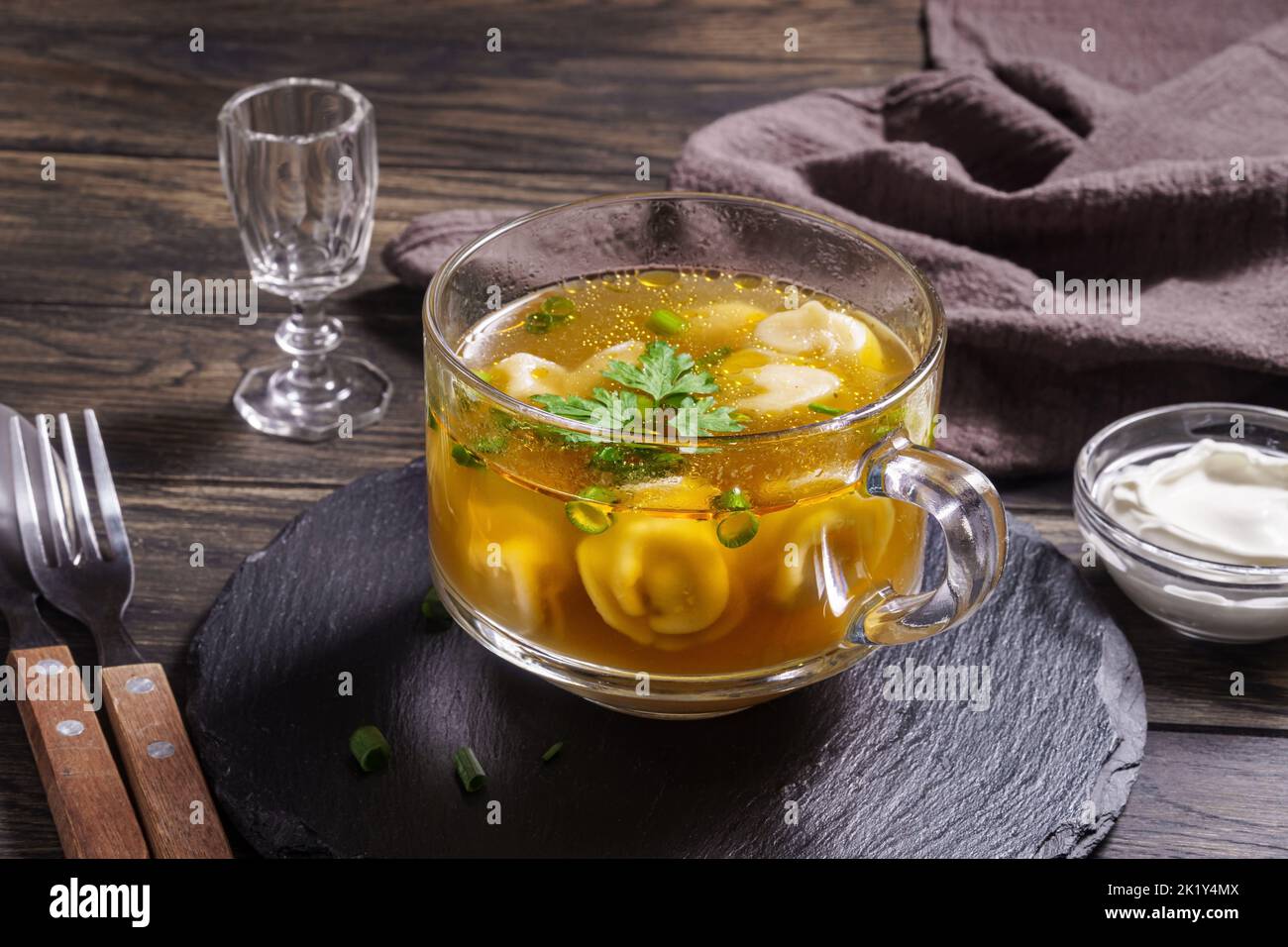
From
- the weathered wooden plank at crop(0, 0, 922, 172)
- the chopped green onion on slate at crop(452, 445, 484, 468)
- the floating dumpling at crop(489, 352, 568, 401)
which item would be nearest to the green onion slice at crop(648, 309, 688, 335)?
the floating dumpling at crop(489, 352, 568, 401)

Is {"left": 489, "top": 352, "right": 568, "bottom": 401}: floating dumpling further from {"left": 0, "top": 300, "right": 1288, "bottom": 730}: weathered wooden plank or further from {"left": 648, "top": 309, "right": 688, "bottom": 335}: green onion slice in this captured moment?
{"left": 0, "top": 300, "right": 1288, "bottom": 730}: weathered wooden plank

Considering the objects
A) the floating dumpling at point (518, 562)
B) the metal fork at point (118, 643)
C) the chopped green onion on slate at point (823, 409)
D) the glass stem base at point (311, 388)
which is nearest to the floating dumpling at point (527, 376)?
the floating dumpling at point (518, 562)

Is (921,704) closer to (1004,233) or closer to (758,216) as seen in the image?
(758,216)

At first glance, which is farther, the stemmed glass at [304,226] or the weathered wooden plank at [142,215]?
the weathered wooden plank at [142,215]

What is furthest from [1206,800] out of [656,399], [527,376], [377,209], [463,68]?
[463,68]

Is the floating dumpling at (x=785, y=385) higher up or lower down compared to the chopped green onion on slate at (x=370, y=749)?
higher up

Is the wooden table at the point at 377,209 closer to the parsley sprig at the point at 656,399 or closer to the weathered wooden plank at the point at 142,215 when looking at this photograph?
the weathered wooden plank at the point at 142,215
